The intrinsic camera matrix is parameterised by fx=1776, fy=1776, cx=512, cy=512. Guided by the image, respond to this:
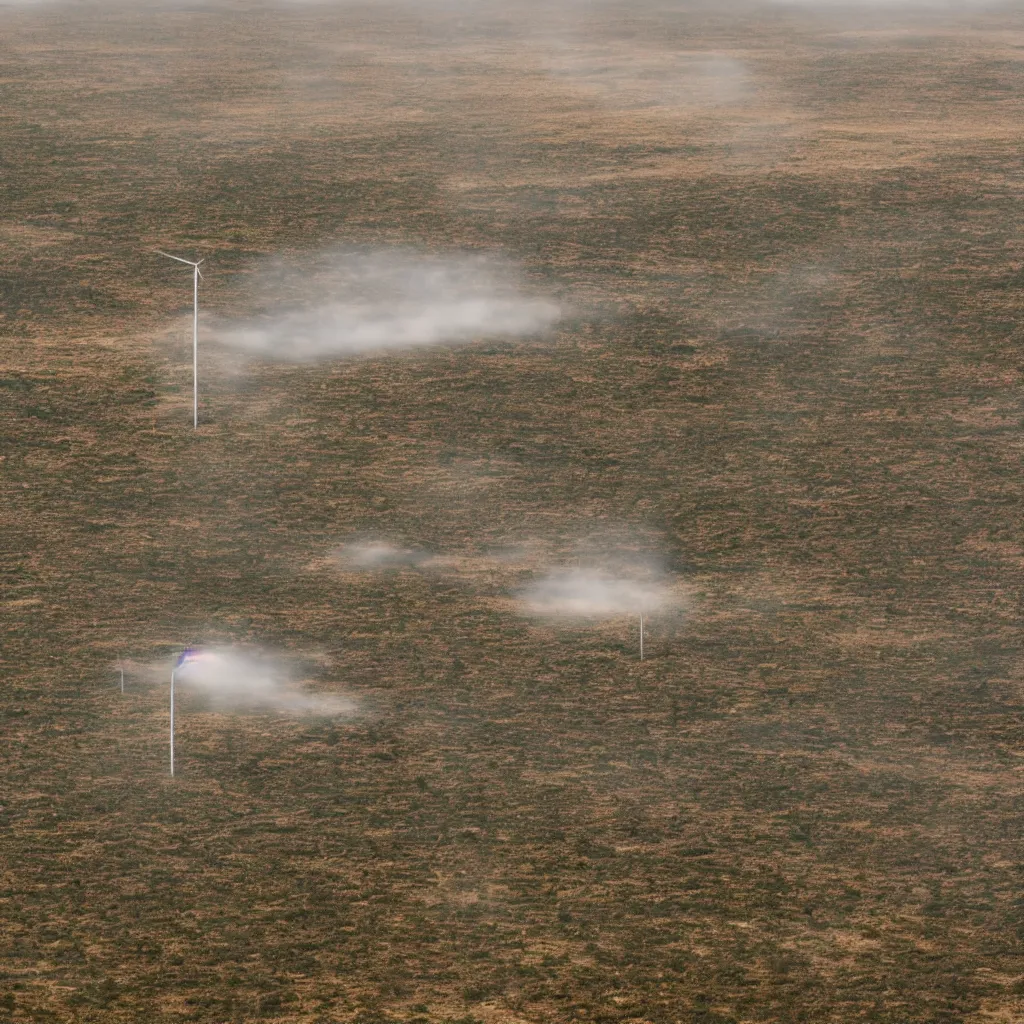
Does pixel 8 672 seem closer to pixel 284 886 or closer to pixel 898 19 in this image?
pixel 284 886

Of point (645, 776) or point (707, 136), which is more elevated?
point (707, 136)

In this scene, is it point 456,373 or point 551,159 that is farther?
point 551,159

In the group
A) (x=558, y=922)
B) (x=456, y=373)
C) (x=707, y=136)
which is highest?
(x=707, y=136)

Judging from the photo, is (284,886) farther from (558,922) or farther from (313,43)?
(313,43)

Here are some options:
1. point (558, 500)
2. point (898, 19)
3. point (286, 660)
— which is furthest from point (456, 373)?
point (898, 19)

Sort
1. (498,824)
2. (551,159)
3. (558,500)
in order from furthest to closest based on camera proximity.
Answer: (551,159)
(558,500)
(498,824)

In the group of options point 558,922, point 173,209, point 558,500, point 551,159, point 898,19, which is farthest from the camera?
point 898,19
